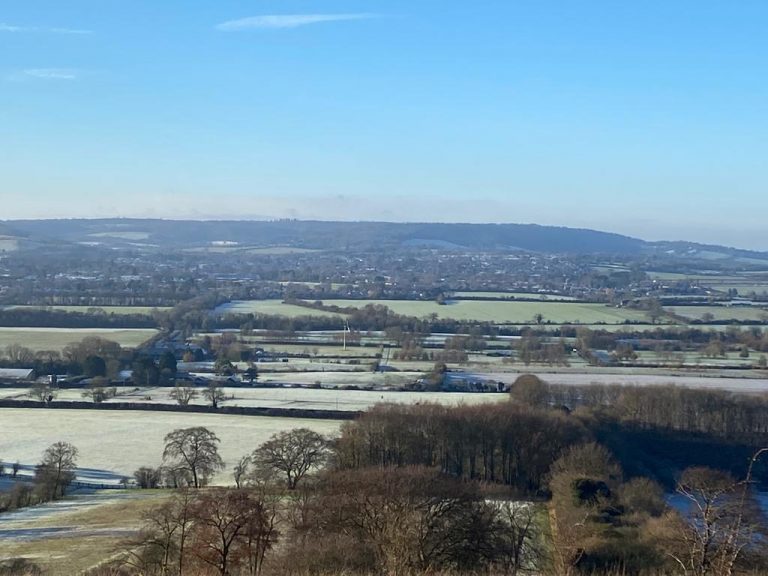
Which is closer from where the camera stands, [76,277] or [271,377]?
[271,377]

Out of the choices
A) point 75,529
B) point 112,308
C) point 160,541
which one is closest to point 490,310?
point 112,308

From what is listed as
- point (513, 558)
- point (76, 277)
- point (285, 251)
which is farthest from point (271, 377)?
point (285, 251)

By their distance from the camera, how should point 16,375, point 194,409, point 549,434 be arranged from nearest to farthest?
point 549,434 → point 194,409 → point 16,375

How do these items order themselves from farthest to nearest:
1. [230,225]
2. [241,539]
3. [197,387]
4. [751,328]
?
[230,225]
[751,328]
[197,387]
[241,539]

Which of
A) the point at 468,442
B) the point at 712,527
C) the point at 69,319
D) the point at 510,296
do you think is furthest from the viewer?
the point at 510,296

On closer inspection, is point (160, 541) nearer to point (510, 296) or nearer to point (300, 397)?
point (300, 397)

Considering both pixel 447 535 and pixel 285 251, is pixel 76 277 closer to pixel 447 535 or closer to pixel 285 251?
pixel 285 251

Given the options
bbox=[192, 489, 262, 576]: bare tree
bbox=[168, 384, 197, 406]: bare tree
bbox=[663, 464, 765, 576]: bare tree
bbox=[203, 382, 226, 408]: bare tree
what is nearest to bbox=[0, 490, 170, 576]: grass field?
bbox=[192, 489, 262, 576]: bare tree
